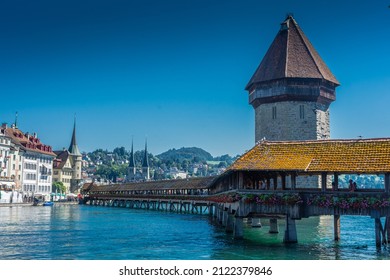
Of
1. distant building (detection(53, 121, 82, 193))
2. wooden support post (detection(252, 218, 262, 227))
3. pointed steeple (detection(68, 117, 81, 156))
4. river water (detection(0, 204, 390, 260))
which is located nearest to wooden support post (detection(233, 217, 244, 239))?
river water (detection(0, 204, 390, 260))

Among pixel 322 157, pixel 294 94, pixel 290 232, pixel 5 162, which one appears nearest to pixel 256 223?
pixel 290 232

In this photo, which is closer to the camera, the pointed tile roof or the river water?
the river water

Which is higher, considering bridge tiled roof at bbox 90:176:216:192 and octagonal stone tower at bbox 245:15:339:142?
octagonal stone tower at bbox 245:15:339:142

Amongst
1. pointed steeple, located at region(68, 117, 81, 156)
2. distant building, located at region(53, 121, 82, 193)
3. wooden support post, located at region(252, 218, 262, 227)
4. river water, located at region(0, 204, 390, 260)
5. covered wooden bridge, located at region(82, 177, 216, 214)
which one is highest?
pointed steeple, located at region(68, 117, 81, 156)

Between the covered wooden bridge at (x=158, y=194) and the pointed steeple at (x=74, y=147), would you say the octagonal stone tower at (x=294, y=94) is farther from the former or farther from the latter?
the pointed steeple at (x=74, y=147)

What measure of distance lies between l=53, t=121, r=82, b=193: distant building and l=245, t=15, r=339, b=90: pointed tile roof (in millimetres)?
57941

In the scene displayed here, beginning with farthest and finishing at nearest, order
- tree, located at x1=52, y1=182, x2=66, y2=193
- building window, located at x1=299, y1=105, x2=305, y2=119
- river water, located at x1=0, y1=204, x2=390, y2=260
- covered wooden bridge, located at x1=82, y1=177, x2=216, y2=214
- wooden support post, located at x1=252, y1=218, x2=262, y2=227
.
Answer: tree, located at x1=52, y1=182, x2=66, y2=193, covered wooden bridge, located at x1=82, y1=177, x2=216, y2=214, building window, located at x1=299, y1=105, x2=305, y2=119, wooden support post, located at x1=252, y1=218, x2=262, y2=227, river water, located at x1=0, y1=204, x2=390, y2=260

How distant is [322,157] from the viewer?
2108 cm

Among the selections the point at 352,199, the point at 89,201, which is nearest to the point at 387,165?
the point at 352,199

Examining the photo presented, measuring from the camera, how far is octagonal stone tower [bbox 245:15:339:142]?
154ft

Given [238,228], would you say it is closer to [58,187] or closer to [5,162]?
[5,162]

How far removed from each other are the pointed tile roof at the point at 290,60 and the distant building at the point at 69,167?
2281 inches

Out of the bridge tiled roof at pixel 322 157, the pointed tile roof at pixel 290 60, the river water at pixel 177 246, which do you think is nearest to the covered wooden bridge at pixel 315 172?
the bridge tiled roof at pixel 322 157

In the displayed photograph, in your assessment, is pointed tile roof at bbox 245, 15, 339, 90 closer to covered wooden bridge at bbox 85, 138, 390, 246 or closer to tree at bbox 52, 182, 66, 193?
covered wooden bridge at bbox 85, 138, 390, 246
